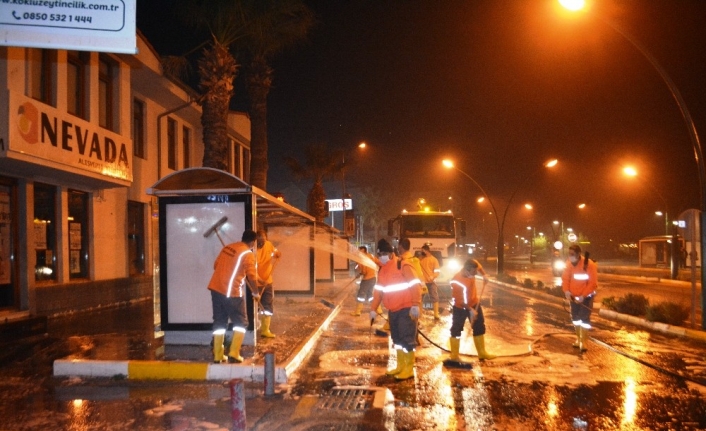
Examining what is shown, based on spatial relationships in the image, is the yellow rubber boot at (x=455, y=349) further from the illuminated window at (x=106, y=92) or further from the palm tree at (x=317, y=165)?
the palm tree at (x=317, y=165)

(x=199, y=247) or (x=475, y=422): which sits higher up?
(x=199, y=247)

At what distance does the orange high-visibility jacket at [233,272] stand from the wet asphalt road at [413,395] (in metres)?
1.30

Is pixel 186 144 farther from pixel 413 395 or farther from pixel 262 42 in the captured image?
pixel 413 395

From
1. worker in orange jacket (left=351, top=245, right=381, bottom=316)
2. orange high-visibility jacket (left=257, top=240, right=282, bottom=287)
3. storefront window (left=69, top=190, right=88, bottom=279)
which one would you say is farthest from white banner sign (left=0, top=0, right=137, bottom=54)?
storefront window (left=69, top=190, right=88, bottom=279)

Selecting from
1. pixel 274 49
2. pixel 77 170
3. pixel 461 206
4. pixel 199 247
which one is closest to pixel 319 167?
pixel 274 49

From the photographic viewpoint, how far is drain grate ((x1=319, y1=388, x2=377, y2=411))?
7.33m

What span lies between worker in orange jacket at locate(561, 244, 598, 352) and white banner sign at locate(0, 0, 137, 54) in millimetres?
8066

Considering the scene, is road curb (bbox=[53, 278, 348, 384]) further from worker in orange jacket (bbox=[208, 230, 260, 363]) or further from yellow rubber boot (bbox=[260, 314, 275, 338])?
yellow rubber boot (bbox=[260, 314, 275, 338])

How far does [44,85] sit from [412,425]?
12.4 metres

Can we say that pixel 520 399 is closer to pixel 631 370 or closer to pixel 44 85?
pixel 631 370

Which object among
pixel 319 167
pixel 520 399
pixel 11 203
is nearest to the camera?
pixel 520 399

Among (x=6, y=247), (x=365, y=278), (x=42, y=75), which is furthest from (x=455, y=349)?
(x=42, y=75)

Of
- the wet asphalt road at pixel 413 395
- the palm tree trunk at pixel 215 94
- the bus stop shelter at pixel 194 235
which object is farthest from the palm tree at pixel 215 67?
the wet asphalt road at pixel 413 395

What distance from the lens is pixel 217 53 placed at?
18.6 m
